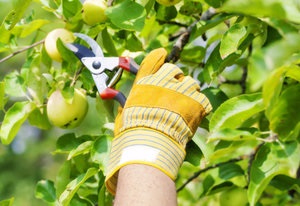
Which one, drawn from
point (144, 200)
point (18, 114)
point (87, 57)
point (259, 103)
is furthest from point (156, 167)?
point (18, 114)

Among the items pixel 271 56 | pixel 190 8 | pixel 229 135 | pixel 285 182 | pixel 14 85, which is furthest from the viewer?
pixel 14 85

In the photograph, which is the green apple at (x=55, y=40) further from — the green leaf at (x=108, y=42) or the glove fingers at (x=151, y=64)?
the glove fingers at (x=151, y=64)

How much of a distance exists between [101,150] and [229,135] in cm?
31

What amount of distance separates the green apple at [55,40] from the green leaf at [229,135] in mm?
499

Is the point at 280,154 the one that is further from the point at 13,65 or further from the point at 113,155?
the point at 13,65

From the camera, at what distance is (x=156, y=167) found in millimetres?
1031

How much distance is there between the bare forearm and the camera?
1003mm

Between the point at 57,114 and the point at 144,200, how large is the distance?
0.44m

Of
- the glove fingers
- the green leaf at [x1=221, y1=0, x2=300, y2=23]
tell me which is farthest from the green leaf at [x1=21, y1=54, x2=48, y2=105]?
the green leaf at [x1=221, y1=0, x2=300, y2=23]

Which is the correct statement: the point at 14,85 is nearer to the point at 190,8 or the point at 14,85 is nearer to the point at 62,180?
the point at 62,180

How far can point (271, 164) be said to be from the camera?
110 centimetres

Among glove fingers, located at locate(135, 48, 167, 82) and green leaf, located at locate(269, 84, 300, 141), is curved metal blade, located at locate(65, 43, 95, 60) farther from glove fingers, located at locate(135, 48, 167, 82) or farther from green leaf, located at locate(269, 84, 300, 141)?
green leaf, located at locate(269, 84, 300, 141)

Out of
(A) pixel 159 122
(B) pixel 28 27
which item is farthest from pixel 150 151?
(B) pixel 28 27

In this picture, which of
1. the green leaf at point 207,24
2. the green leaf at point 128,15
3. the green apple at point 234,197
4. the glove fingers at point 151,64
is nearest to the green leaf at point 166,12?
the green leaf at point 207,24
